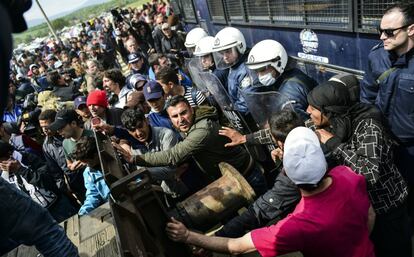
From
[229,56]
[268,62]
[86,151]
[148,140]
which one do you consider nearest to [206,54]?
[229,56]

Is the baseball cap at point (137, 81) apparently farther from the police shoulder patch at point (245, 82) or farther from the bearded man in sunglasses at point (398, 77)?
the bearded man in sunglasses at point (398, 77)

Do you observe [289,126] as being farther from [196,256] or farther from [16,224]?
[16,224]

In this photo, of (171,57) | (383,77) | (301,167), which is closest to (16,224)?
(301,167)

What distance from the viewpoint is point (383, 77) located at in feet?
8.59

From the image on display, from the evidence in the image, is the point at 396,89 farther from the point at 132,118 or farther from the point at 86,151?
the point at 86,151

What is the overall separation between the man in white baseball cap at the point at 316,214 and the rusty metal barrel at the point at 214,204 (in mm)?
293

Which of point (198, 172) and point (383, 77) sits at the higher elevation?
point (383, 77)

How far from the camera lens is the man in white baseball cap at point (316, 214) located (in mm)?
1560

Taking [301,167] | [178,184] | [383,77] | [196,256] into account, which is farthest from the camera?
[178,184]

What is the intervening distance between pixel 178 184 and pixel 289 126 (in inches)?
55.4

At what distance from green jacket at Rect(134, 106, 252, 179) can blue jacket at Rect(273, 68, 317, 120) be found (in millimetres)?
689

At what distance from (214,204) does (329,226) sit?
769 mm

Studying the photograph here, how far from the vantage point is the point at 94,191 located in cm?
290

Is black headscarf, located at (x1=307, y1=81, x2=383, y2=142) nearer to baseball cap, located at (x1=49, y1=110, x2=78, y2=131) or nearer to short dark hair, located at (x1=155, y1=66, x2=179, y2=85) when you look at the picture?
short dark hair, located at (x1=155, y1=66, x2=179, y2=85)
